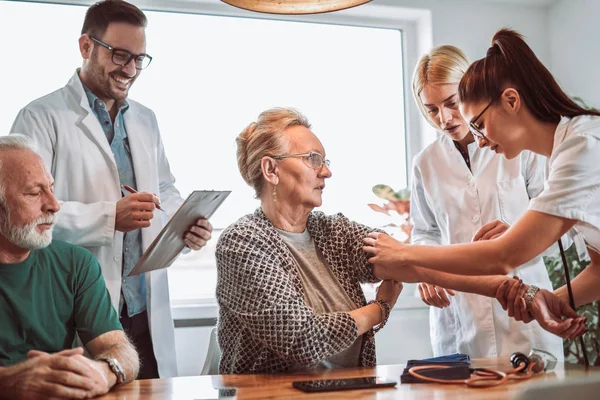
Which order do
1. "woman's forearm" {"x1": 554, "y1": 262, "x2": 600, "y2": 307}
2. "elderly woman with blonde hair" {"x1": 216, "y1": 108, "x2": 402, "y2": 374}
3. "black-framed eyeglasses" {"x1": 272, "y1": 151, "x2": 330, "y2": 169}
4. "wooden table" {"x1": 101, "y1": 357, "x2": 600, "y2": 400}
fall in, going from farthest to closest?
"black-framed eyeglasses" {"x1": 272, "y1": 151, "x2": 330, "y2": 169}
"woman's forearm" {"x1": 554, "y1": 262, "x2": 600, "y2": 307}
"elderly woman with blonde hair" {"x1": 216, "y1": 108, "x2": 402, "y2": 374}
"wooden table" {"x1": 101, "y1": 357, "x2": 600, "y2": 400}

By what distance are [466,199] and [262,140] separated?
2.61 feet

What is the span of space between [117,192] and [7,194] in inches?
22.9

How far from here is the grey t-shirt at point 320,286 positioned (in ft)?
6.29

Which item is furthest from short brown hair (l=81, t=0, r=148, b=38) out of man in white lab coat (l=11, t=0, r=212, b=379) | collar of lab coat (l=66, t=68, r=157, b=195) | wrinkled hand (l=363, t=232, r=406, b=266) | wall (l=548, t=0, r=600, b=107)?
wall (l=548, t=0, r=600, b=107)

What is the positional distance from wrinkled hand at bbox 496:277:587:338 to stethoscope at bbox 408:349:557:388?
92 mm

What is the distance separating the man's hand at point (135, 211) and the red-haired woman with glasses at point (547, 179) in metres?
0.76

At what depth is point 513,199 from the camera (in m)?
2.33

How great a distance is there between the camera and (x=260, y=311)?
1.75 m

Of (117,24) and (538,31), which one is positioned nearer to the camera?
(117,24)

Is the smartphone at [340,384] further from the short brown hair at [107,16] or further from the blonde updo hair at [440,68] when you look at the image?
the short brown hair at [107,16]

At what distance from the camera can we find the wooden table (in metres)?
1.39

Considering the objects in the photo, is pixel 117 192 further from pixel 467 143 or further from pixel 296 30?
pixel 296 30

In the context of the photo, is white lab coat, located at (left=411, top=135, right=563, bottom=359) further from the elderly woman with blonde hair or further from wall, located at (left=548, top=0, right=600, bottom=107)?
wall, located at (left=548, top=0, right=600, bottom=107)

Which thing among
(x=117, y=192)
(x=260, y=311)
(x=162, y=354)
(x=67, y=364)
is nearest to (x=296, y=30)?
(x=117, y=192)
